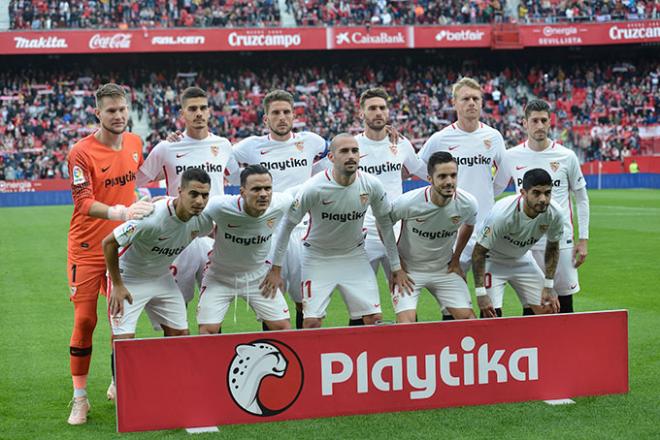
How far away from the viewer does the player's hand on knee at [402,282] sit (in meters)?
7.52

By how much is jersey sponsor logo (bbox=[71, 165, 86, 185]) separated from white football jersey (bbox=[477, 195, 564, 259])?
3.24 meters

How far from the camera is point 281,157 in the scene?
823cm

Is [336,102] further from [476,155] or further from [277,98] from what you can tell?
[277,98]

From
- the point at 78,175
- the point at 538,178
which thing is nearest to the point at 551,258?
the point at 538,178

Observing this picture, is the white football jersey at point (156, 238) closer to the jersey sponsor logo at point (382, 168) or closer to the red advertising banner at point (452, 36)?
the jersey sponsor logo at point (382, 168)

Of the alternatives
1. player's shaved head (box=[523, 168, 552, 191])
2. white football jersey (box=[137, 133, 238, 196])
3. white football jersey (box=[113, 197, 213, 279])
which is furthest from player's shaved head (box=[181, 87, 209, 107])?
player's shaved head (box=[523, 168, 552, 191])

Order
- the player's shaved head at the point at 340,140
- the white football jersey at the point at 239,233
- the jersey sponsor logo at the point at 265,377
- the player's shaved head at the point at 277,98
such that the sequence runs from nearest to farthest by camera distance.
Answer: the jersey sponsor logo at the point at 265,377
the white football jersey at the point at 239,233
the player's shaved head at the point at 340,140
the player's shaved head at the point at 277,98

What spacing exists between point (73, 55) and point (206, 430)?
130 feet

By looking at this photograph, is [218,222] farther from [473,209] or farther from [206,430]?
[473,209]

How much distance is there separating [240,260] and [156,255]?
73 cm

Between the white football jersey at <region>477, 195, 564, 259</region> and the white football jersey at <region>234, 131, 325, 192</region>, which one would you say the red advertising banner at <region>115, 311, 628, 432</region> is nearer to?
the white football jersey at <region>477, 195, 564, 259</region>

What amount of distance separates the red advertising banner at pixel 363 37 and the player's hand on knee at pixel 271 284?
36770 millimetres

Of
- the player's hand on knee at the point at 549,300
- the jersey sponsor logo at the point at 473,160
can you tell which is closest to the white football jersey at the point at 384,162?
the jersey sponsor logo at the point at 473,160

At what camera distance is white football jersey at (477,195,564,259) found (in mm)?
7398
